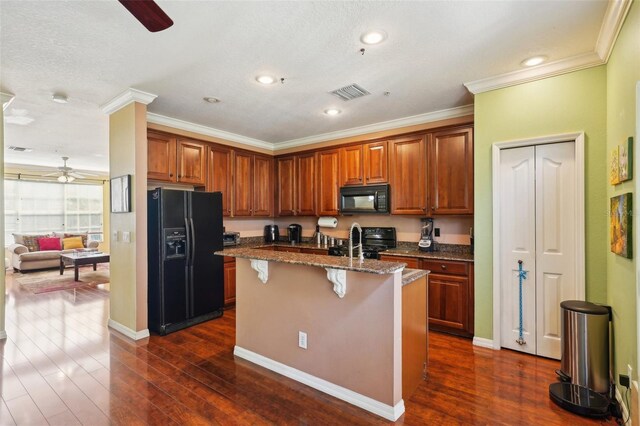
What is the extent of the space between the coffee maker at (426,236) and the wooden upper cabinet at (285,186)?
6.99ft

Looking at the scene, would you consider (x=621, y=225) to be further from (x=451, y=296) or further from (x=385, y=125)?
(x=385, y=125)

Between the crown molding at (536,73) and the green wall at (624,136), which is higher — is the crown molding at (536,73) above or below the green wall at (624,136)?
above

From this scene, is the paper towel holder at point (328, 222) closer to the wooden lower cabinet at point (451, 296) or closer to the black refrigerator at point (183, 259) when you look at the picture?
the black refrigerator at point (183, 259)

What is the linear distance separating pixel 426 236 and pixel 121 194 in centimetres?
371

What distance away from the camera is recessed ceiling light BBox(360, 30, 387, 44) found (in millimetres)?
2279

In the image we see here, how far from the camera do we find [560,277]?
9.43 feet

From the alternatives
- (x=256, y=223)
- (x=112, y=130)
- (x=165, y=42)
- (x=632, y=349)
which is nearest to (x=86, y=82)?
(x=112, y=130)

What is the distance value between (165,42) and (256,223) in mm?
3679

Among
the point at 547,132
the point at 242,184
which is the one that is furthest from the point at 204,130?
the point at 547,132

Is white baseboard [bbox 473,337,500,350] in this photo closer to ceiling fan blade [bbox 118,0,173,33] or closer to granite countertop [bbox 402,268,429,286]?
granite countertop [bbox 402,268,429,286]

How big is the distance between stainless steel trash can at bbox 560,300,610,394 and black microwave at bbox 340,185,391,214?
2.38m

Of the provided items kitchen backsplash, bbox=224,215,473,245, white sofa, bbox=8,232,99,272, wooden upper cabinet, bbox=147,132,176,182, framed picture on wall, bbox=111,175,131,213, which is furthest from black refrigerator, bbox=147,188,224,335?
white sofa, bbox=8,232,99,272

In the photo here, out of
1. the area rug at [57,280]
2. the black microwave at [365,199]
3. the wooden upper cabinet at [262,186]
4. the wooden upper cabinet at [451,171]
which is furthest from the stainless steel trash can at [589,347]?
the area rug at [57,280]

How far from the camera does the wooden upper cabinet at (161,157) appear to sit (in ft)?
13.0
